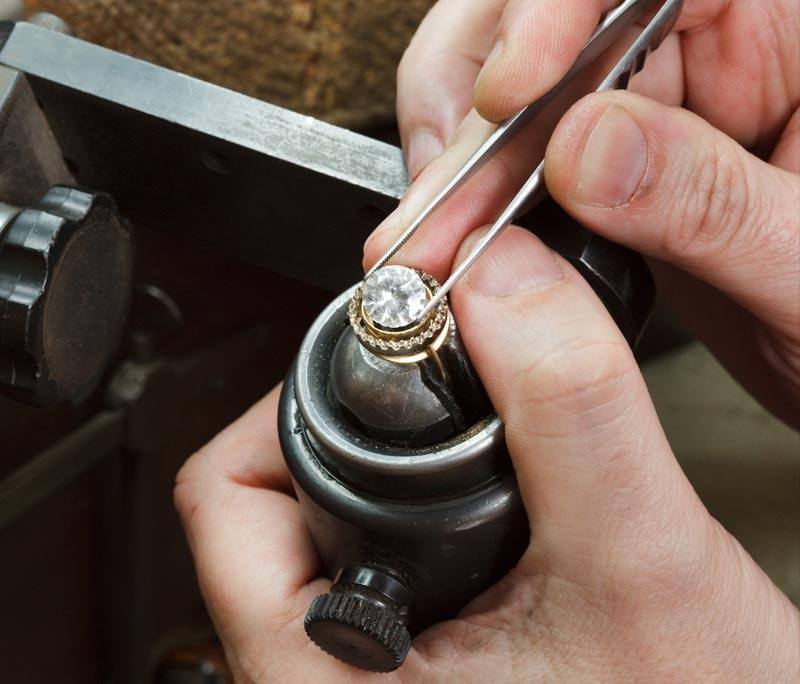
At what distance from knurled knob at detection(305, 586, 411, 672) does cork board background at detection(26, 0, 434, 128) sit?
23.2 inches

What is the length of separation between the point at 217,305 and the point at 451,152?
1.53ft

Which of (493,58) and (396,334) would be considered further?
(493,58)

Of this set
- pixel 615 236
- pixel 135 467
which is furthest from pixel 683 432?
A: pixel 135 467

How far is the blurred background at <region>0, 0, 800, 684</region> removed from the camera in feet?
2.78

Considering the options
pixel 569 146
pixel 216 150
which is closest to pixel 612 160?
pixel 569 146

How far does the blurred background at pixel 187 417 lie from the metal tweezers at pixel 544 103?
1.28 feet

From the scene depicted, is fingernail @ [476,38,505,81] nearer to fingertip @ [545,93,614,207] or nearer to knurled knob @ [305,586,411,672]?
fingertip @ [545,93,614,207]

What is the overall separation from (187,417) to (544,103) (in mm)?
569

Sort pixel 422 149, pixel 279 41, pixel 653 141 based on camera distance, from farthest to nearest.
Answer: pixel 279 41 < pixel 422 149 < pixel 653 141

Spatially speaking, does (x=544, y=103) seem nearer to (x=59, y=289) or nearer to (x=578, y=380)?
(x=578, y=380)

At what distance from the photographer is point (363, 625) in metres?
0.47

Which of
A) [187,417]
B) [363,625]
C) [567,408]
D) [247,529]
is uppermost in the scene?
[567,408]

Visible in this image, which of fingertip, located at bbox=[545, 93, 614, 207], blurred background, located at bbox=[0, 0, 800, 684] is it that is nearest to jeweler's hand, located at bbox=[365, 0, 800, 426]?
fingertip, located at bbox=[545, 93, 614, 207]

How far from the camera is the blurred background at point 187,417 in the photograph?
0.85 meters
